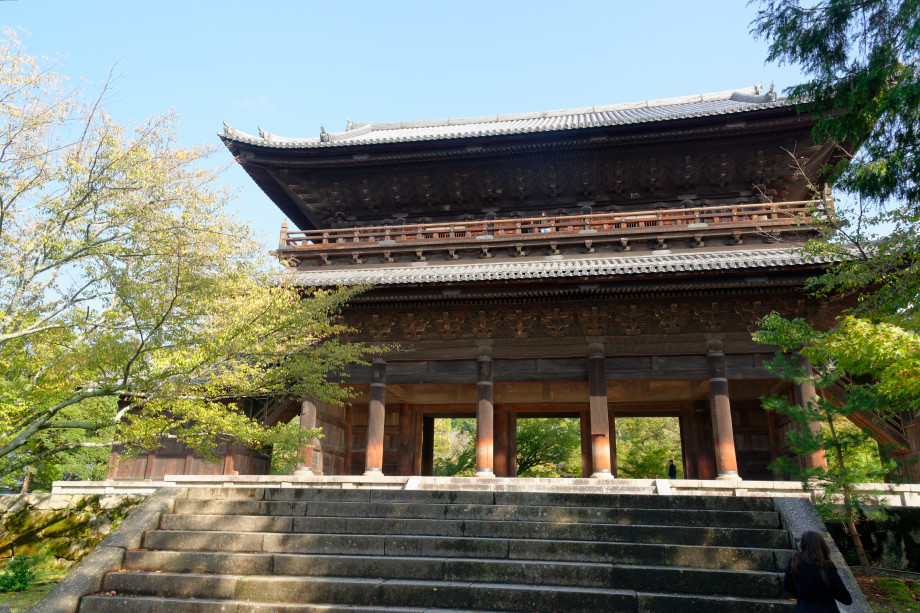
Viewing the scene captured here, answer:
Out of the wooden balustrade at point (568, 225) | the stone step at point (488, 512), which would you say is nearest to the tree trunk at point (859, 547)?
the stone step at point (488, 512)

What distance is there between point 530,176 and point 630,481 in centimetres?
815

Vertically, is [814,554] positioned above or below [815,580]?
above

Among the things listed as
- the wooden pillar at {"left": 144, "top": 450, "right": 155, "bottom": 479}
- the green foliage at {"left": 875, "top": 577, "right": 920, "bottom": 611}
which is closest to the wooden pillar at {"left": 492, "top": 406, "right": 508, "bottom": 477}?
the wooden pillar at {"left": 144, "top": 450, "right": 155, "bottom": 479}

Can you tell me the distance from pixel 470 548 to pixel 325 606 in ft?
5.33

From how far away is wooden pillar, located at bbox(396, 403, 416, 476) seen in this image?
15734 mm

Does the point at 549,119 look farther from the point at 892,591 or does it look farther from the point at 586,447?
the point at 892,591

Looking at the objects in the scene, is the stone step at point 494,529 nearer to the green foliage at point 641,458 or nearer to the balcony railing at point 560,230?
the balcony railing at point 560,230

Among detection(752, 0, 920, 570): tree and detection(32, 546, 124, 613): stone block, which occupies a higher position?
detection(752, 0, 920, 570): tree

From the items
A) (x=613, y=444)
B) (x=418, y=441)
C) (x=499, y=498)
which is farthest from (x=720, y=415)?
(x=418, y=441)

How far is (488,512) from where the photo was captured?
22.4 feet

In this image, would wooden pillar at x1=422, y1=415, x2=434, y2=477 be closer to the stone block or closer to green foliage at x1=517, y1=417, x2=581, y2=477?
green foliage at x1=517, y1=417, x2=581, y2=477

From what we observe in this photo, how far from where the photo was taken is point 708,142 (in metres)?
13.6

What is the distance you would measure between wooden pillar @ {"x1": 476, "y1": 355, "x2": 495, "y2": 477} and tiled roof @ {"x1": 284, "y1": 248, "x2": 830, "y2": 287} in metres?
2.22

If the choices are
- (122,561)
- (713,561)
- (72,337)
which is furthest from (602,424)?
(72,337)
